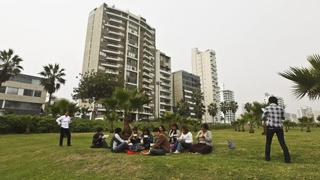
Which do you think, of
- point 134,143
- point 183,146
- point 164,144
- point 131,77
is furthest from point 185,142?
point 131,77

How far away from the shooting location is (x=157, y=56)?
106375mm

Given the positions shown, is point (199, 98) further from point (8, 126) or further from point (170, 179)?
point (170, 179)

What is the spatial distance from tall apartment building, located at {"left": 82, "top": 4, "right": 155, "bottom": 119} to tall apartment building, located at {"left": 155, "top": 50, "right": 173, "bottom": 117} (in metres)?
6.61

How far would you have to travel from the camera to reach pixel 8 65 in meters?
41.7

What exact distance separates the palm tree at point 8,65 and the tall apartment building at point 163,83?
63.3 m

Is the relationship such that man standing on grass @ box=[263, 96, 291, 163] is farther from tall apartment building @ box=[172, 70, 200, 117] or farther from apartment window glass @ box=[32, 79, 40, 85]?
tall apartment building @ box=[172, 70, 200, 117]

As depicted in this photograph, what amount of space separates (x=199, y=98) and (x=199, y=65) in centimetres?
6176

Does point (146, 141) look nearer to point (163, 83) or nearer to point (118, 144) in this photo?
point (118, 144)

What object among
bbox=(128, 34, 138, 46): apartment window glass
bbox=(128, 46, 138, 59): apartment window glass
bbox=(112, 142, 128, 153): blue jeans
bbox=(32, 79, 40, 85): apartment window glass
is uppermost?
bbox=(128, 34, 138, 46): apartment window glass

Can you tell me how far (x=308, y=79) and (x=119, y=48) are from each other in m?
80.2

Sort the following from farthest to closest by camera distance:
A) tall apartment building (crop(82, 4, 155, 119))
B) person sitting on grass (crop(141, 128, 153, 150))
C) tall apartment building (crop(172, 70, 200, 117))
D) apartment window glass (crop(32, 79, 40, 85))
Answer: tall apartment building (crop(172, 70, 200, 117))
tall apartment building (crop(82, 4, 155, 119))
apartment window glass (crop(32, 79, 40, 85))
person sitting on grass (crop(141, 128, 153, 150))

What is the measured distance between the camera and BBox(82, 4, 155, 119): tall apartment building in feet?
271

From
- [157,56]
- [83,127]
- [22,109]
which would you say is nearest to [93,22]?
[157,56]

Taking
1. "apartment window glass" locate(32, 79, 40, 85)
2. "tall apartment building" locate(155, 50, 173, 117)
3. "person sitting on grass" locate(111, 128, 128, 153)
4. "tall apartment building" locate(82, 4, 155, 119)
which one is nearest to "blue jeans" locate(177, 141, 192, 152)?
"person sitting on grass" locate(111, 128, 128, 153)
